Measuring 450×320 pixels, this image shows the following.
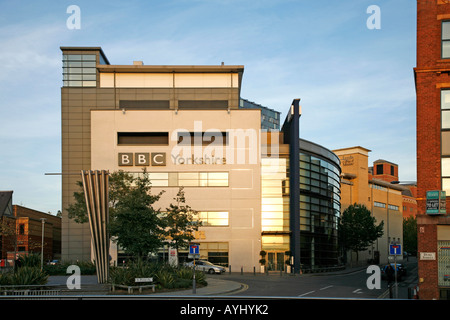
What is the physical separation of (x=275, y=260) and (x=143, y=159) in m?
20.0

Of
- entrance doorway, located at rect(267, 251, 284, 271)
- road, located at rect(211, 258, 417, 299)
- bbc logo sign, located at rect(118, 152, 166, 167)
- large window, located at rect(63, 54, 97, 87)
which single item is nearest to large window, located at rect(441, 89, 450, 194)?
road, located at rect(211, 258, 417, 299)

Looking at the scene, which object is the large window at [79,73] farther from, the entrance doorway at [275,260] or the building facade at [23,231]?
the entrance doorway at [275,260]

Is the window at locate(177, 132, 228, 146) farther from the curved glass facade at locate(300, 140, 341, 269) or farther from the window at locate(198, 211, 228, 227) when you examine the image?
the curved glass facade at locate(300, 140, 341, 269)

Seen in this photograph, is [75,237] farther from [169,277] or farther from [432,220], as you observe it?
[432,220]

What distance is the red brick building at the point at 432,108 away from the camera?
27.2 metres

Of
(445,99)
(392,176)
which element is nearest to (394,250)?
(445,99)

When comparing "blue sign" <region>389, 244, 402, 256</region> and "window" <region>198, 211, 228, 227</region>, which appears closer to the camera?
"blue sign" <region>389, 244, 402, 256</region>

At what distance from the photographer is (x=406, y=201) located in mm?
146500

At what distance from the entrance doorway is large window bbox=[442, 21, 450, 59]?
36141mm

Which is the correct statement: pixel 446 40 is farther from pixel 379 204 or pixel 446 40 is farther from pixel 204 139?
pixel 379 204

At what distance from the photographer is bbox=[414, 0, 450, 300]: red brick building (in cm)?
2723

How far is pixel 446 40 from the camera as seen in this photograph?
27672 mm
